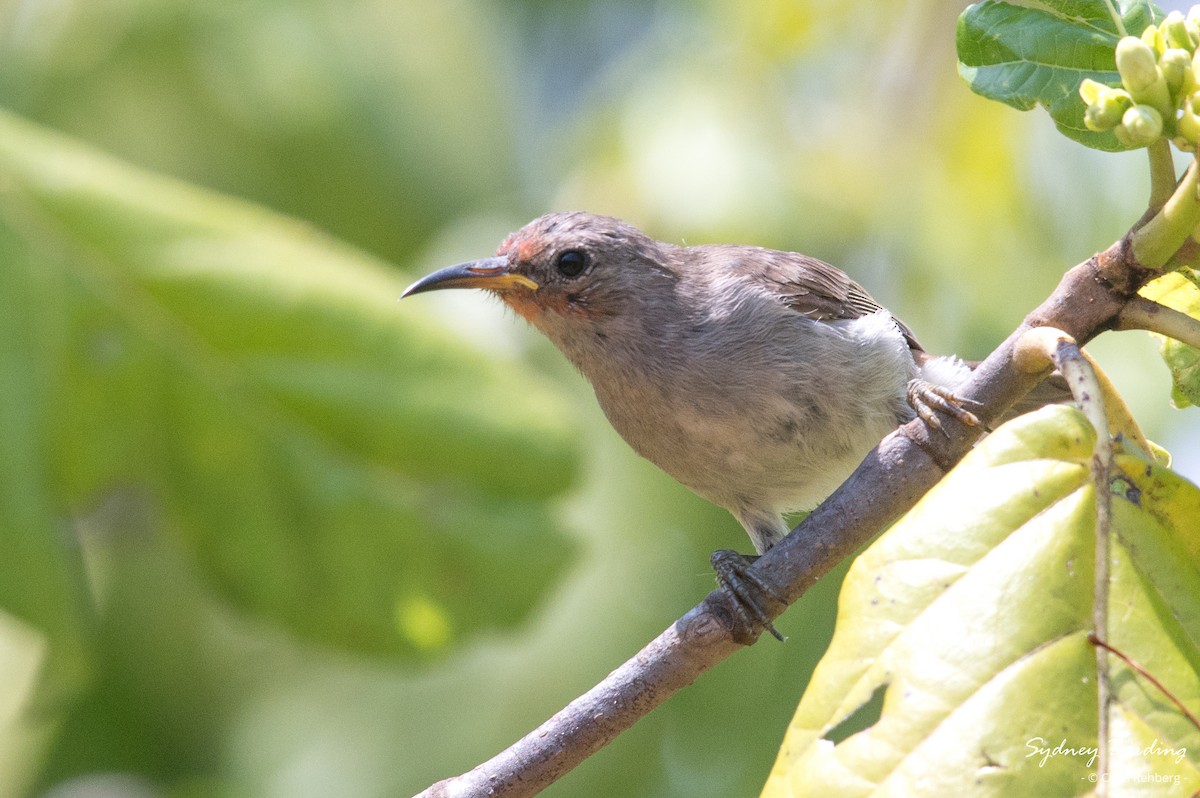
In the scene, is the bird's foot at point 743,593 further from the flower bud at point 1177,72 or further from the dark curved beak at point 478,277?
the dark curved beak at point 478,277

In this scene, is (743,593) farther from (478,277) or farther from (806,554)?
(478,277)

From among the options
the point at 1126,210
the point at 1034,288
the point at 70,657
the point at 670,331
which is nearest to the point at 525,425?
the point at 670,331

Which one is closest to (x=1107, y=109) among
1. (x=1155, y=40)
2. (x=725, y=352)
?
(x=1155, y=40)

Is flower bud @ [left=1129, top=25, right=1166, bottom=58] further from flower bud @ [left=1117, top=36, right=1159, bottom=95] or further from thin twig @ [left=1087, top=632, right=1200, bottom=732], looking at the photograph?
thin twig @ [left=1087, top=632, right=1200, bottom=732]

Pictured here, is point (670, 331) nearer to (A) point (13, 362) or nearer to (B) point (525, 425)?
(B) point (525, 425)

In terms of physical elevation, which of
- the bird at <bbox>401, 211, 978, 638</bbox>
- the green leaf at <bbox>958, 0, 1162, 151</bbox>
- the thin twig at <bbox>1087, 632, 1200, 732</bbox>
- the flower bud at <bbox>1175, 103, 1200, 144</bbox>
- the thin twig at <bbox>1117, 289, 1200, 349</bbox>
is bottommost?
the thin twig at <bbox>1087, 632, 1200, 732</bbox>

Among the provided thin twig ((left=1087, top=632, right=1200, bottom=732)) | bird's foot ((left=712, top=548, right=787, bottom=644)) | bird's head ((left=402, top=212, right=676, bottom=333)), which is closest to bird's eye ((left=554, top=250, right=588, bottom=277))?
bird's head ((left=402, top=212, right=676, bottom=333))
